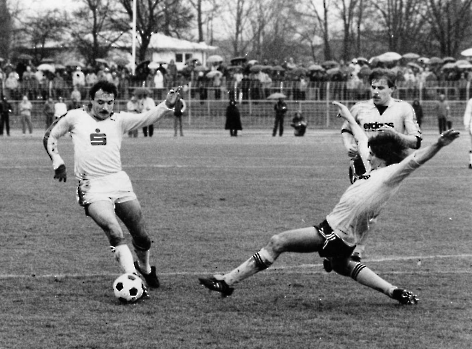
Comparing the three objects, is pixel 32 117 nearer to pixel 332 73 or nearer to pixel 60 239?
pixel 332 73

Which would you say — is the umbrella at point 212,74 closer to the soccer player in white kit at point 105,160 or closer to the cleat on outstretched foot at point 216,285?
the soccer player in white kit at point 105,160

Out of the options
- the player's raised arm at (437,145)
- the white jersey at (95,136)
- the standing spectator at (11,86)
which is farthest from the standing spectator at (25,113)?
the player's raised arm at (437,145)

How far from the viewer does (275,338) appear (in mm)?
7445

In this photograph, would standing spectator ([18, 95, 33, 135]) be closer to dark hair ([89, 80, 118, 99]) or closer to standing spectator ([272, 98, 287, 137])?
standing spectator ([272, 98, 287, 137])

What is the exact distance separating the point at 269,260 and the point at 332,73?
3820cm

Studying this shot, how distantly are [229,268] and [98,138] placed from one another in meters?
2.16

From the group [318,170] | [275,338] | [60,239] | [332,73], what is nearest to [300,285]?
[275,338]

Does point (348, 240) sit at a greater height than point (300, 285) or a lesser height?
greater

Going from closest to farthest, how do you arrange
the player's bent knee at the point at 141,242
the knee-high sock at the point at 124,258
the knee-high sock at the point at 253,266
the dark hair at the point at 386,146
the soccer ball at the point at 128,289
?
the dark hair at the point at 386,146 → the knee-high sock at the point at 253,266 → the soccer ball at the point at 128,289 → the knee-high sock at the point at 124,258 → the player's bent knee at the point at 141,242

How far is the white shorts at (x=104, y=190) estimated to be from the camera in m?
9.30

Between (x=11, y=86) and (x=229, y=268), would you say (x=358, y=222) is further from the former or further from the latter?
Answer: (x=11, y=86)

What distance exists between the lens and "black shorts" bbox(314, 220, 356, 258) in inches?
331

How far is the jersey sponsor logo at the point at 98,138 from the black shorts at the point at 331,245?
228cm

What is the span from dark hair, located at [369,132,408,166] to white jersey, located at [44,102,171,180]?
85.9 inches
